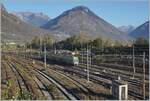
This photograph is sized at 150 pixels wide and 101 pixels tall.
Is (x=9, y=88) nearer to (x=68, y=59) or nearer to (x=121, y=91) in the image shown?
(x=121, y=91)

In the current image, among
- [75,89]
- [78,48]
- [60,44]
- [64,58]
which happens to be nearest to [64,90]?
[75,89]

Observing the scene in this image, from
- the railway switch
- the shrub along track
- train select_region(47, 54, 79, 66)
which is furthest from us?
train select_region(47, 54, 79, 66)

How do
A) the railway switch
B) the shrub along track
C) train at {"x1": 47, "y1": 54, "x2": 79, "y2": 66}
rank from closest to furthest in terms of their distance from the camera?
the shrub along track < the railway switch < train at {"x1": 47, "y1": 54, "x2": 79, "y2": 66}

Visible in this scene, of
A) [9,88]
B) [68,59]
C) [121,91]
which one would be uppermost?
[68,59]

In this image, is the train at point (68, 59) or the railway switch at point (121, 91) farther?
the train at point (68, 59)

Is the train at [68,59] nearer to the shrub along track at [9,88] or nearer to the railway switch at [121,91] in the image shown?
the shrub along track at [9,88]

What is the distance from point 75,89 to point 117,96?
5.87 meters

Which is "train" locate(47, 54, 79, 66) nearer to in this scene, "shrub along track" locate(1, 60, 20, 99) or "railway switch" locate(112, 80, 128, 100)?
"shrub along track" locate(1, 60, 20, 99)

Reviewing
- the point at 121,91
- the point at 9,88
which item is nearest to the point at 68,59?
the point at 9,88

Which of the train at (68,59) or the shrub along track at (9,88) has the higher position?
the train at (68,59)

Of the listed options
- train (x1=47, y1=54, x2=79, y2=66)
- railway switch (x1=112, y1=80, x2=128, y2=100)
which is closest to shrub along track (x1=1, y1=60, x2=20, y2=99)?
railway switch (x1=112, y1=80, x2=128, y2=100)

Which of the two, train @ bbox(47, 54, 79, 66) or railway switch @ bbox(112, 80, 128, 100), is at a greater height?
train @ bbox(47, 54, 79, 66)

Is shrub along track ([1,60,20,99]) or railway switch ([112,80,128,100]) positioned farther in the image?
railway switch ([112,80,128,100])

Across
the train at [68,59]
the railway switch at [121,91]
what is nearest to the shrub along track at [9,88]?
the railway switch at [121,91]
